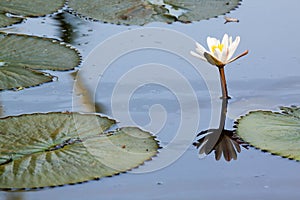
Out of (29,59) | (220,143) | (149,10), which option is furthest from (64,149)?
(149,10)

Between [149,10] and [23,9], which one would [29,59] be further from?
[149,10]

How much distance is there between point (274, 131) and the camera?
73.9 inches

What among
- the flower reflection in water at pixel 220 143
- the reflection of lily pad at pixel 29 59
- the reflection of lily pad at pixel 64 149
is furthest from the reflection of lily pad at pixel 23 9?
the flower reflection in water at pixel 220 143

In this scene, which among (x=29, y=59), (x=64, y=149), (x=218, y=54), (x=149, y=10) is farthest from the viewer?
(x=149, y=10)

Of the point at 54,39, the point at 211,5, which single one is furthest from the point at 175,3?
the point at 54,39

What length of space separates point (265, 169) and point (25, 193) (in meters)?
0.64

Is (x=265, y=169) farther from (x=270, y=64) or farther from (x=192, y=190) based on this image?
(x=270, y=64)

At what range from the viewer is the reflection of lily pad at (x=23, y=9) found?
2.87 metres

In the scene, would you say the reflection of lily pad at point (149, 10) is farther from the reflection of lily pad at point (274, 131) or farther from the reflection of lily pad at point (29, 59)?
the reflection of lily pad at point (274, 131)

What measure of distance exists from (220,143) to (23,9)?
4.73 feet

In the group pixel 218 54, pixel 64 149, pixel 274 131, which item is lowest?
pixel 64 149

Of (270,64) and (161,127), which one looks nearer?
(161,127)

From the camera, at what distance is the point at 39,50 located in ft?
8.22

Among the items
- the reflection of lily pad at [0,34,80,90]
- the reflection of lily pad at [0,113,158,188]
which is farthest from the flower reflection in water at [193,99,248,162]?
the reflection of lily pad at [0,34,80,90]
